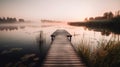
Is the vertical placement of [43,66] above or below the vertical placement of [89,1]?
below

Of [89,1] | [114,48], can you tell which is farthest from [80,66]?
[89,1]

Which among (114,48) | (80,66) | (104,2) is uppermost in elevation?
(104,2)

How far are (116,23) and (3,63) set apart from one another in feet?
37.4

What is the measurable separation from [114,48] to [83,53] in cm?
80

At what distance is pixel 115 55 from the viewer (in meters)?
3.39

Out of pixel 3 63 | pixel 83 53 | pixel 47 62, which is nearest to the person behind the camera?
pixel 47 62

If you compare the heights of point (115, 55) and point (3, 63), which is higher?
point (115, 55)

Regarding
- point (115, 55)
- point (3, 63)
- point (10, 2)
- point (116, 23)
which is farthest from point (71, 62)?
point (116, 23)

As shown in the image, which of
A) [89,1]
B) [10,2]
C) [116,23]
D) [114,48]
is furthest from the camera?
[116,23]

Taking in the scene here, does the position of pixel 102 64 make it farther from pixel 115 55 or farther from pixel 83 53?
pixel 83 53

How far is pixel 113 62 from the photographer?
3.15m

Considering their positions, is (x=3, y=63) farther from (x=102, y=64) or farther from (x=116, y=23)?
(x=116, y=23)

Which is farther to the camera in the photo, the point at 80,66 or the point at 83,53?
the point at 83,53

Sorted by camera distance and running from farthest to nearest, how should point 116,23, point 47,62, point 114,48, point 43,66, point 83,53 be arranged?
point 116,23 → point 83,53 → point 114,48 → point 47,62 → point 43,66
